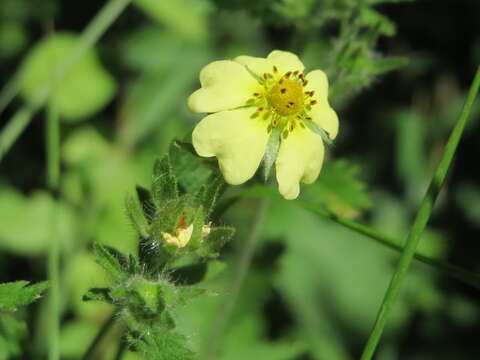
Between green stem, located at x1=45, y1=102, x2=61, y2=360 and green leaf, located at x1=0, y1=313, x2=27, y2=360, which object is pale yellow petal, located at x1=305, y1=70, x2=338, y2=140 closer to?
green stem, located at x1=45, y1=102, x2=61, y2=360

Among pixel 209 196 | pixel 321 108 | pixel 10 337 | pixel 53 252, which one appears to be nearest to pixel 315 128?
pixel 321 108

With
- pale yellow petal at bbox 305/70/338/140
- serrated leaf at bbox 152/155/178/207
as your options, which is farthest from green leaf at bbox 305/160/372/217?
serrated leaf at bbox 152/155/178/207

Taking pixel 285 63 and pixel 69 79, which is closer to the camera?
pixel 285 63

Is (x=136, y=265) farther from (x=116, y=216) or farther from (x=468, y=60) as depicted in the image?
(x=468, y=60)

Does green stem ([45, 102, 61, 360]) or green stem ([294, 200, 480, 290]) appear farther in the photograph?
green stem ([45, 102, 61, 360])

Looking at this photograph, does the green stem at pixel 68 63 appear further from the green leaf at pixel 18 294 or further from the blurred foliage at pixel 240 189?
the green leaf at pixel 18 294

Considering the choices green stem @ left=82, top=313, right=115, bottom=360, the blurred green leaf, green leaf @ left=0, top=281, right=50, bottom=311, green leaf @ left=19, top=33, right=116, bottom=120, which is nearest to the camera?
green leaf @ left=0, top=281, right=50, bottom=311

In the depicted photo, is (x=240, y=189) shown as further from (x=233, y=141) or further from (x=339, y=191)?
(x=233, y=141)

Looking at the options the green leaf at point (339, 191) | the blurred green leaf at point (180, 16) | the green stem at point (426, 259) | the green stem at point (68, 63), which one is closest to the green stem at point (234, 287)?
the green leaf at point (339, 191)
